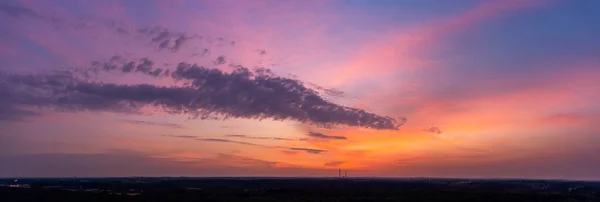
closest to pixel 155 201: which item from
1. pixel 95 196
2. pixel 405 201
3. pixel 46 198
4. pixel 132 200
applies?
pixel 132 200

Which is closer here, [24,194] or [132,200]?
[132,200]

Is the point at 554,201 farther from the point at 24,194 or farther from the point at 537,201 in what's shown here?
Result: the point at 24,194

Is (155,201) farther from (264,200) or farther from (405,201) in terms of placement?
(405,201)

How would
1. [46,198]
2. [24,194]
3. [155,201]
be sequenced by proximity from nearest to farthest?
1. [155,201]
2. [46,198]
3. [24,194]

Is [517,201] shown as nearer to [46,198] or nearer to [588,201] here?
[588,201]

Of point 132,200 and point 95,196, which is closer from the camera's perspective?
point 132,200

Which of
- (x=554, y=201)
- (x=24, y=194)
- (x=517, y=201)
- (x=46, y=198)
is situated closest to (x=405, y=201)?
(x=517, y=201)

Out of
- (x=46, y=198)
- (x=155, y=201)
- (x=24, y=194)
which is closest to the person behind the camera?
(x=155, y=201)
